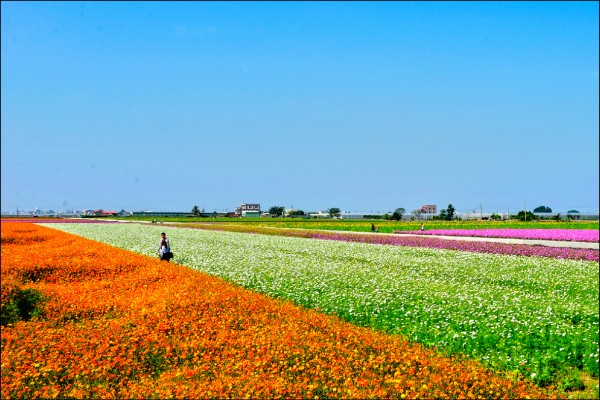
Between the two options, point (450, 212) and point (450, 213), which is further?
point (450, 213)

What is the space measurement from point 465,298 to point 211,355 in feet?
24.9

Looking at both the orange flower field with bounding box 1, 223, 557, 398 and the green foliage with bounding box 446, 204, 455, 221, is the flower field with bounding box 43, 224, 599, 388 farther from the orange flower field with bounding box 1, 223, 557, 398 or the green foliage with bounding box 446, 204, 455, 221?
the green foliage with bounding box 446, 204, 455, 221

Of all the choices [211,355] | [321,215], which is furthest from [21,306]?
[321,215]

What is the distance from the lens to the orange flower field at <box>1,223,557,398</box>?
261 inches

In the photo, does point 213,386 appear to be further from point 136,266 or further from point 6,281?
point 136,266

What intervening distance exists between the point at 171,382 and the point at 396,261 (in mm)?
17046

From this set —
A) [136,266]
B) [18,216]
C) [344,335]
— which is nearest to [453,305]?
A: [344,335]

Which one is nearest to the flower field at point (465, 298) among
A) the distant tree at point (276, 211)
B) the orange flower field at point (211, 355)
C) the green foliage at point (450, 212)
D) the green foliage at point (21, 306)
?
the orange flower field at point (211, 355)

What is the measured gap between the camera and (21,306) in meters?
13.9

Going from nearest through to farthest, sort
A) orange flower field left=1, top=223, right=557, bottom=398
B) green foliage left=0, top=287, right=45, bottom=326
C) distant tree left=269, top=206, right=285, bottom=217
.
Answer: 1. orange flower field left=1, top=223, right=557, bottom=398
2. green foliage left=0, top=287, right=45, bottom=326
3. distant tree left=269, top=206, right=285, bottom=217

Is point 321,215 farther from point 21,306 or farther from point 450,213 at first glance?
point 21,306

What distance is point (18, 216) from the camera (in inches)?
3479

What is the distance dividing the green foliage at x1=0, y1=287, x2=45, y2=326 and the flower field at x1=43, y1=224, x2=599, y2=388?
239 inches

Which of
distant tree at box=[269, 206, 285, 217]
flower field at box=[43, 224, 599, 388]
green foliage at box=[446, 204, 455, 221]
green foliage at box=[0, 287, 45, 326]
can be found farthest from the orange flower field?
distant tree at box=[269, 206, 285, 217]
